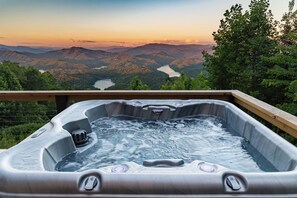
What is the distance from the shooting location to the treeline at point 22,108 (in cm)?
276

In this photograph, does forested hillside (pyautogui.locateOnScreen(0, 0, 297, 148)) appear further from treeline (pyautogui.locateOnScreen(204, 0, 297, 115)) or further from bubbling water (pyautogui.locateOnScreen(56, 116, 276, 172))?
bubbling water (pyautogui.locateOnScreen(56, 116, 276, 172))

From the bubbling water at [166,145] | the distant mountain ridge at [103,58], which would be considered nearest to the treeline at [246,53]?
the distant mountain ridge at [103,58]

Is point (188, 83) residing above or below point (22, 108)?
below

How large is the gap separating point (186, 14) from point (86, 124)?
14.3ft

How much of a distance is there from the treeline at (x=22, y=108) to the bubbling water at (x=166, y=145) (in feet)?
3.51

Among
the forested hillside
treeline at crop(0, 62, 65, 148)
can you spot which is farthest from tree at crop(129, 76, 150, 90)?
treeline at crop(0, 62, 65, 148)

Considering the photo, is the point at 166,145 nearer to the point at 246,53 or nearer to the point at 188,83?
the point at 246,53

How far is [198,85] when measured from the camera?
520 inches

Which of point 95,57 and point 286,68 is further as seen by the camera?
point 286,68

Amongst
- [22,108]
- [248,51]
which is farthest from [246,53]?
[22,108]

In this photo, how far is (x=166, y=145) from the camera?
1730 millimetres

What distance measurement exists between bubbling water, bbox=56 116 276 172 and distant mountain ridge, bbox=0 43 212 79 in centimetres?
403

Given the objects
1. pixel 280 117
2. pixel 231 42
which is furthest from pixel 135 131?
pixel 231 42

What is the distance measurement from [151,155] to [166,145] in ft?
0.65
